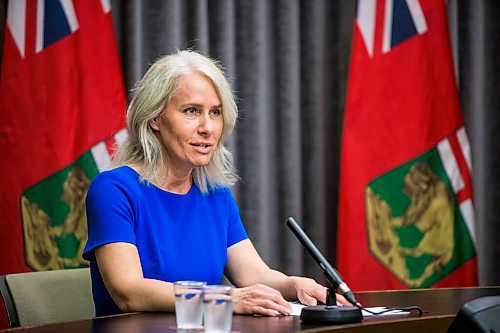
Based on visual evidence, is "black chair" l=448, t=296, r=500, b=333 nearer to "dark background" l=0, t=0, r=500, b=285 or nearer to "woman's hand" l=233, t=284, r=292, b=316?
"woman's hand" l=233, t=284, r=292, b=316

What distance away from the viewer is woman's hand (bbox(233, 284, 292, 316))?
2.15m

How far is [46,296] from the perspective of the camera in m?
2.60

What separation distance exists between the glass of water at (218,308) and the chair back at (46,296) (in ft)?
2.72

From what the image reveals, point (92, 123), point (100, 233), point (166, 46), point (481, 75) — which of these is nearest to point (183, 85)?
point (100, 233)

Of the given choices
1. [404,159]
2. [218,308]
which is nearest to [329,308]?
[218,308]

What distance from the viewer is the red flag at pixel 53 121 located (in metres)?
3.33

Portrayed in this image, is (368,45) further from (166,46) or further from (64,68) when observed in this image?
(64,68)

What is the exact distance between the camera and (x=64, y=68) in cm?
340

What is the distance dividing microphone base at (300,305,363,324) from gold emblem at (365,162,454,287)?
1.89m

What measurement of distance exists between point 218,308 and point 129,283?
1.74ft

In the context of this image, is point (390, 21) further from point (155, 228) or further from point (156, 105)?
point (155, 228)

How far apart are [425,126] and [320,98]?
525 mm

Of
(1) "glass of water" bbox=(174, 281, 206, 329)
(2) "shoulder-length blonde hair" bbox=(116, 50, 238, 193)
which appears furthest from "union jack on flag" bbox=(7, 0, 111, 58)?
(1) "glass of water" bbox=(174, 281, 206, 329)

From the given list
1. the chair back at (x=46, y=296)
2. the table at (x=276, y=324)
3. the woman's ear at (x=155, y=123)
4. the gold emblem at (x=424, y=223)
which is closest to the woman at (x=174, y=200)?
the woman's ear at (x=155, y=123)
